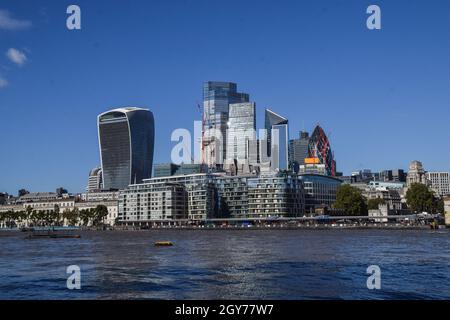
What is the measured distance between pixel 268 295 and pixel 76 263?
27.1m

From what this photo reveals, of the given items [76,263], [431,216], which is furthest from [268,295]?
[431,216]

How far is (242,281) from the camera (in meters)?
33.9

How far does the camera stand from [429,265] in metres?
44.4
